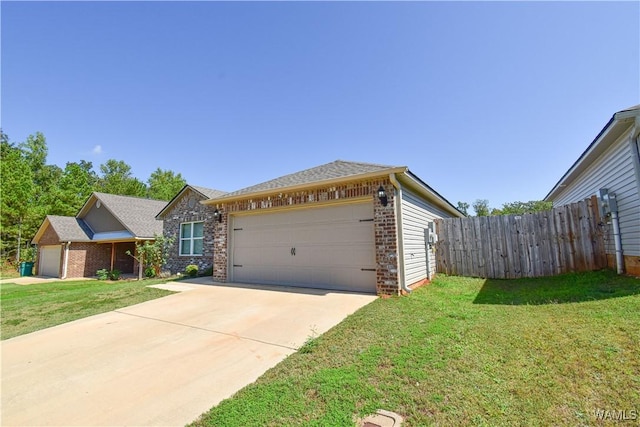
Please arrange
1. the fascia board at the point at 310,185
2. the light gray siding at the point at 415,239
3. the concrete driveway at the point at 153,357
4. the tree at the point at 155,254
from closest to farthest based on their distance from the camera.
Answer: the concrete driveway at the point at 153,357
the fascia board at the point at 310,185
the light gray siding at the point at 415,239
the tree at the point at 155,254

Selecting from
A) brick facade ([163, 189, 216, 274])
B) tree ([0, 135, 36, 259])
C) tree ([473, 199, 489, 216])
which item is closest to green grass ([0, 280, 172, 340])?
brick facade ([163, 189, 216, 274])

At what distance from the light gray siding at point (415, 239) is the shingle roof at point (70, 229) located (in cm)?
1874

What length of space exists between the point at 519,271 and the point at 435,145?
5.65 m

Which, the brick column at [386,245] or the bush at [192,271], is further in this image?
the bush at [192,271]

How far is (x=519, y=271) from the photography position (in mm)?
7805

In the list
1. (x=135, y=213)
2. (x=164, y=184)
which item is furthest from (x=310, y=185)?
(x=164, y=184)

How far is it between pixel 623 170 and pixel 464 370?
20.8ft

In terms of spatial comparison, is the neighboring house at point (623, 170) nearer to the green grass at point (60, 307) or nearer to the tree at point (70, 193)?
the green grass at point (60, 307)

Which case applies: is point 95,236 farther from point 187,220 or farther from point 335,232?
point 335,232

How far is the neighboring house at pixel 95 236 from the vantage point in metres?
15.8

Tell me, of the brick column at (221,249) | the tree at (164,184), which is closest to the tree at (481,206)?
the brick column at (221,249)

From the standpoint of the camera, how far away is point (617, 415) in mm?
1990

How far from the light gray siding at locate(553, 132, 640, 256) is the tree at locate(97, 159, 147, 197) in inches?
1498

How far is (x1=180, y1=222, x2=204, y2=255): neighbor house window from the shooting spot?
43.2 ft
